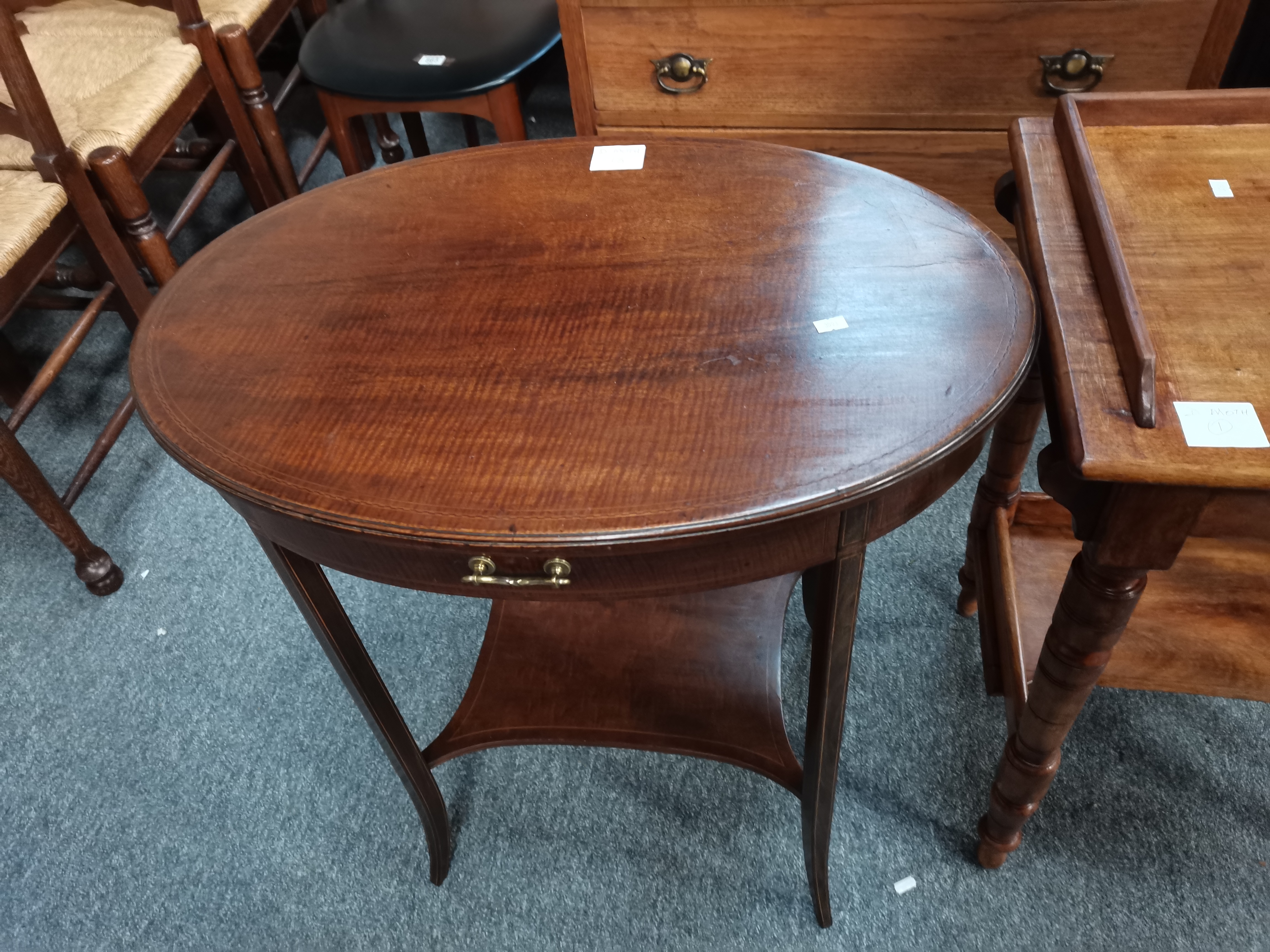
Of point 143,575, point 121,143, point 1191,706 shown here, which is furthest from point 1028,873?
point 121,143

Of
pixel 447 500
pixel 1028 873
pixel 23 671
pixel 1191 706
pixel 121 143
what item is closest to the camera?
pixel 447 500

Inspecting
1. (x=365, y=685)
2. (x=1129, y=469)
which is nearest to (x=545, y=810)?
(x=365, y=685)

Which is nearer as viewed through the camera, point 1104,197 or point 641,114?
point 1104,197

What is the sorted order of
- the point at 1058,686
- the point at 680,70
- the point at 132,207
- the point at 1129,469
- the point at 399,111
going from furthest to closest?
1. the point at 399,111
2. the point at 132,207
3. the point at 680,70
4. the point at 1058,686
5. the point at 1129,469

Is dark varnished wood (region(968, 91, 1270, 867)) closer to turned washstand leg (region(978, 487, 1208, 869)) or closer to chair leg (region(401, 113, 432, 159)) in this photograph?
turned washstand leg (region(978, 487, 1208, 869))

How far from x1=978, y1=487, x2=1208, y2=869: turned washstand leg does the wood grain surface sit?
1.6 inches

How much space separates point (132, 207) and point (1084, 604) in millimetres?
1629

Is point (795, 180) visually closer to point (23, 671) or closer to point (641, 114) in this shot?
point (641, 114)

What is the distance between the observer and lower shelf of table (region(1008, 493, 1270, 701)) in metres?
1.07

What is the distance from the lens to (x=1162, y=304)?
2.54 ft

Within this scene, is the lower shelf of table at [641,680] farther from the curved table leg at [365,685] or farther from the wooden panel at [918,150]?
the wooden panel at [918,150]

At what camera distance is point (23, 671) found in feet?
4.82

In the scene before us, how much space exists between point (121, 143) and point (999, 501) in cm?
157

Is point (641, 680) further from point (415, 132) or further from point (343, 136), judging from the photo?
point (415, 132)
